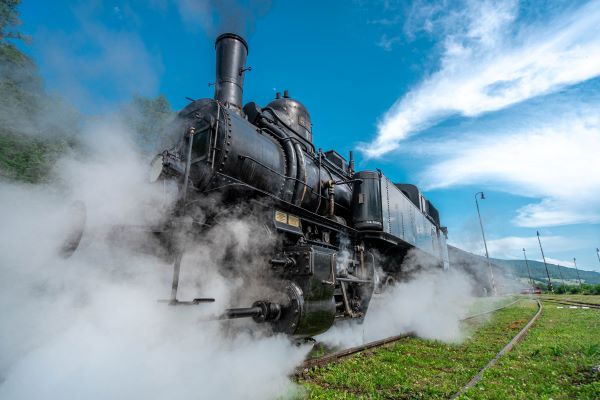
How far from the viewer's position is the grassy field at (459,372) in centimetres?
356

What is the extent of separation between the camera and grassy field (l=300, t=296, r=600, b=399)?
3.56 metres

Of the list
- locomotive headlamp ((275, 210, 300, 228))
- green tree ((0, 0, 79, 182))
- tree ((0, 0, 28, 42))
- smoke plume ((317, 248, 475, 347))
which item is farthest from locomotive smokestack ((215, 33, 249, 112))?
tree ((0, 0, 28, 42))

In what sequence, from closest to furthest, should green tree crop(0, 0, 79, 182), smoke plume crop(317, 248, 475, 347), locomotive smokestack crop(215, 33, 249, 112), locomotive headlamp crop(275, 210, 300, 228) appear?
green tree crop(0, 0, 79, 182)
locomotive headlamp crop(275, 210, 300, 228)
locomotive smokestack crop(215, 33, 249, 112)
smoke plume crop(317, 248, 475, 347)

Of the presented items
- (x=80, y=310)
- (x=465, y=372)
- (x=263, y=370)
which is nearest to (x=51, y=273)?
(x=80, y=310)

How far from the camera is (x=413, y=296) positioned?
28.0 ft

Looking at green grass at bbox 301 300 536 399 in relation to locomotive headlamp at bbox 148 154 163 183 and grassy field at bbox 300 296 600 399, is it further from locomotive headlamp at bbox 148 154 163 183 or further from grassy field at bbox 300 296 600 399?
locomotive headlamp at bbox 148 154 163 183

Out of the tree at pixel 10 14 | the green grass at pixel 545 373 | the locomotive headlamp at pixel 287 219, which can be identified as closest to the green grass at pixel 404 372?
the green grass at pixel 545 373

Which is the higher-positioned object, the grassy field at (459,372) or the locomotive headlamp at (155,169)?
the locomotive headlamp at (155,169)

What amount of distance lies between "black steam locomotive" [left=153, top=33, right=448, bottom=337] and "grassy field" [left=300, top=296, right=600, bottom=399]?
2.27 ft

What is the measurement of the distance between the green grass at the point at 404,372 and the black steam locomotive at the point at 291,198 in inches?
23.5

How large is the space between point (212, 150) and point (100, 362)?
232 cm

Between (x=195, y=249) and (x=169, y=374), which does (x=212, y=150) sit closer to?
(x=195, y=249)

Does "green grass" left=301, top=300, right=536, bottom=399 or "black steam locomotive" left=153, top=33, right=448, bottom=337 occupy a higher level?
"black steam locomotive" left=153, top=33, right=448, bottom=337

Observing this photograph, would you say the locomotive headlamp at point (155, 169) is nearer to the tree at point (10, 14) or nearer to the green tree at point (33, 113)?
the green tree at point (33, 113)
